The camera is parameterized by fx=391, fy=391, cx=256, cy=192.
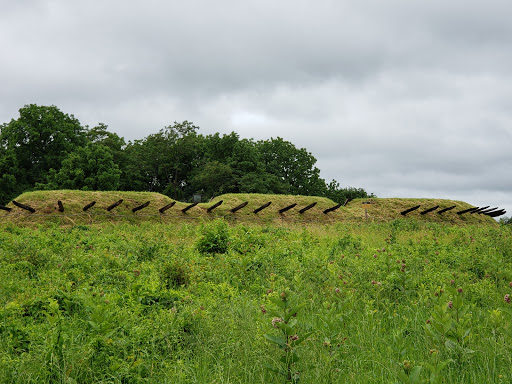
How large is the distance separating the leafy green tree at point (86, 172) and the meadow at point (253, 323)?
3291 cm

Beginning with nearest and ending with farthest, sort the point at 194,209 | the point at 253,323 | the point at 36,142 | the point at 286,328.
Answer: the point at 286,328 → the point at 253,323 → the point at 194,209 → the point at 36,142

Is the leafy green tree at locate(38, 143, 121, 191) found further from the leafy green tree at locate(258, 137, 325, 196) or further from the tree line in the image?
the leafy green tree at locate(258, 137, 325, 196)

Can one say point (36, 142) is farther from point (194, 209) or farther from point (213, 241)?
point (213, 241)

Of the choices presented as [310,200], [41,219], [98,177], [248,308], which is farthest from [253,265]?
[98,177]

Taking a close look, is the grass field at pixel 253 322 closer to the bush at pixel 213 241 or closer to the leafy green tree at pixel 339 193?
the bush at pixel 213 241

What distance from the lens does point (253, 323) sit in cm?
512

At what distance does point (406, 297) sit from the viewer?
6352mm

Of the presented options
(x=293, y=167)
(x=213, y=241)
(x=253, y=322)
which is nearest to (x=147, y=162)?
(x=293, y=167)

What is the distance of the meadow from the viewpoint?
382 cm

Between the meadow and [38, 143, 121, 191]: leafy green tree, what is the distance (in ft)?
108

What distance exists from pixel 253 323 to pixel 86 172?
40375mm

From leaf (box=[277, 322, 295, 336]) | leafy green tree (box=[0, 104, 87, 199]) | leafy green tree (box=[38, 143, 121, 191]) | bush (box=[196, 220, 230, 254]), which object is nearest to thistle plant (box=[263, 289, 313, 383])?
leaf (box=[277, 322, 295, 336])

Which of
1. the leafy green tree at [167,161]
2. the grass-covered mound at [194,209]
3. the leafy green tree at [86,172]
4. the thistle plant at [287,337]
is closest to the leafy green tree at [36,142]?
the leafy green tree at [86,172]

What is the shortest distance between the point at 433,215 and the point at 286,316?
3304 cm
